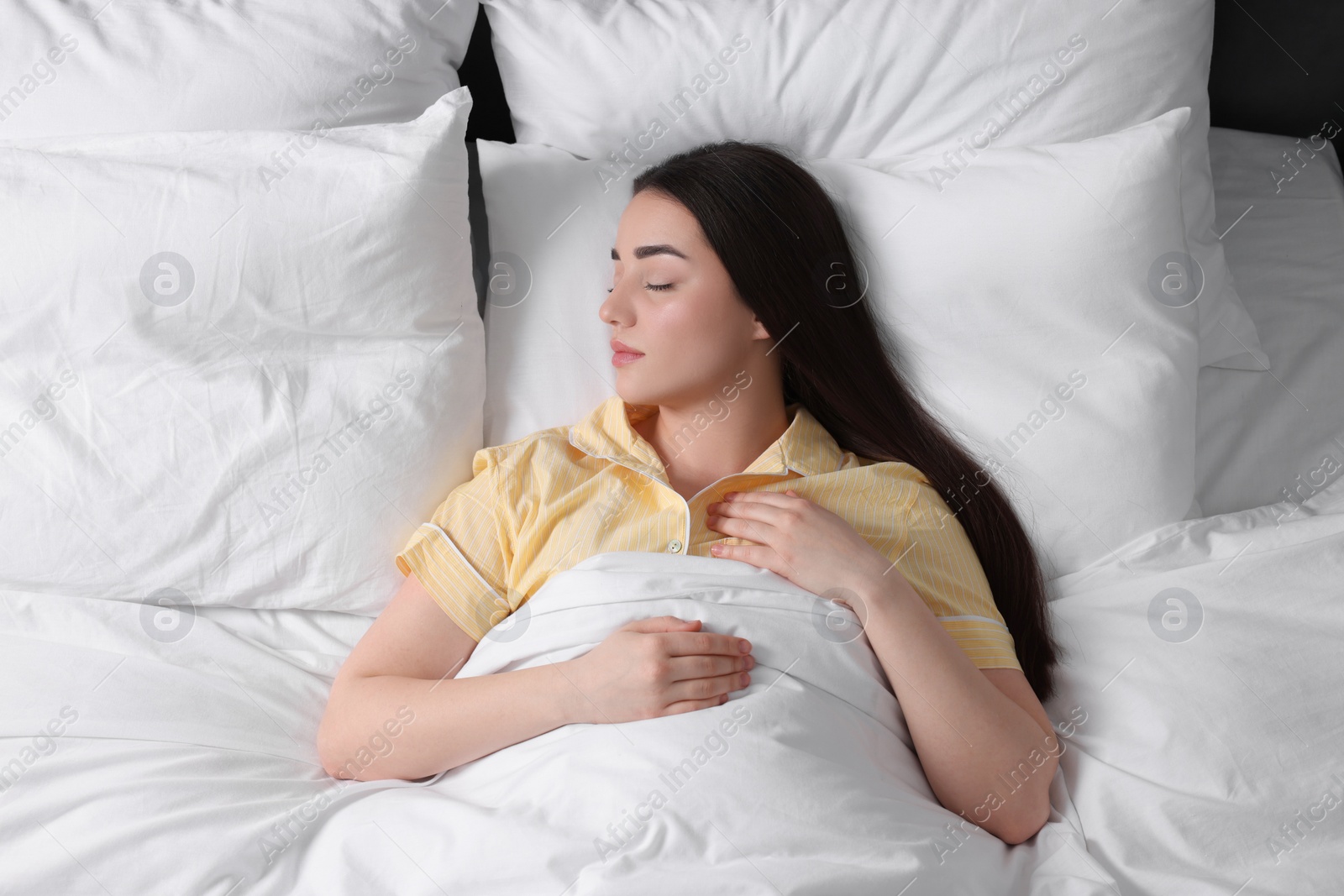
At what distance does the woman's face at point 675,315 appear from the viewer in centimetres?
147

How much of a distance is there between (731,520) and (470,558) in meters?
0.36

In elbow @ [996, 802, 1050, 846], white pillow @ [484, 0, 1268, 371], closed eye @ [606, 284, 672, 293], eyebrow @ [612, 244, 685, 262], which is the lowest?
elbow @ [996, 802, 1050, 846]

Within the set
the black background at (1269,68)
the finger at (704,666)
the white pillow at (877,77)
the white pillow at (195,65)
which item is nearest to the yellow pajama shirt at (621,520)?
the finger at (704,666)

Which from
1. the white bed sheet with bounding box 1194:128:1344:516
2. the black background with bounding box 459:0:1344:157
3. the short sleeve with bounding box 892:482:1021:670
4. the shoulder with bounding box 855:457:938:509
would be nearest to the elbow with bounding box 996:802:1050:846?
the short sleeve with bounding box 892:482:1021:670

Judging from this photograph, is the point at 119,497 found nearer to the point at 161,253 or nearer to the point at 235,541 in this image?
the point at 235,541

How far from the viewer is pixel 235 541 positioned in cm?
141

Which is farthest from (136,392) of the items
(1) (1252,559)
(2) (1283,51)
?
(2) (1283,51)

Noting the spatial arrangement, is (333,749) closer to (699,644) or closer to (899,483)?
(699,644)

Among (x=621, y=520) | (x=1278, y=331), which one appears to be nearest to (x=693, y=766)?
(x=621, y=520)

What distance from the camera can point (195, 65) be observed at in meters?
1.57

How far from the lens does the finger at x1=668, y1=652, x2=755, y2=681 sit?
1.15 m

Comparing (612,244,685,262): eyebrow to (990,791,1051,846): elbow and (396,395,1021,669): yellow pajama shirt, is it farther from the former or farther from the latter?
(990,791,1051,846): elbow

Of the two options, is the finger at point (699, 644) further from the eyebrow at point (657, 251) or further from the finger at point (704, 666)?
the eyebrow at point (657, 251)

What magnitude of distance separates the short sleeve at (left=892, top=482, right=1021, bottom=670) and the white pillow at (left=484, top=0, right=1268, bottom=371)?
0.62 metres
